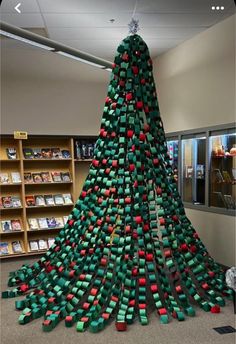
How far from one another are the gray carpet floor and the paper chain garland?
91 mm

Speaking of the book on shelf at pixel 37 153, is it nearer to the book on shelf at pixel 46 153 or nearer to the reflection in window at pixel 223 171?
the book on shelf at pixel 46 153

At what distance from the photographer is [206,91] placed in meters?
4.96

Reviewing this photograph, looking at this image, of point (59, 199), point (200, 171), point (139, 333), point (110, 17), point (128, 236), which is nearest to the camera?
point (139, 333)

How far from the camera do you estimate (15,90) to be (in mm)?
5699

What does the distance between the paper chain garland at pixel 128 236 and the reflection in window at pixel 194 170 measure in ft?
4.55

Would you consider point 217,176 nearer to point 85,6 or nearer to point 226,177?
point 226,177

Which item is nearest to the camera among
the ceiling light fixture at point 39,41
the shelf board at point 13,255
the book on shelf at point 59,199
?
the ceiling light fixture at point 39,41

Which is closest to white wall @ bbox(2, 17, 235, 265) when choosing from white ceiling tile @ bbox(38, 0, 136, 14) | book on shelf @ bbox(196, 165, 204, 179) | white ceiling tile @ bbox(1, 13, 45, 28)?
book on shelf @ bbox(196, 165, 204, 179)

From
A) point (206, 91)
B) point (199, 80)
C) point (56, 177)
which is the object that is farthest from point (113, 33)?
point (56, 177)

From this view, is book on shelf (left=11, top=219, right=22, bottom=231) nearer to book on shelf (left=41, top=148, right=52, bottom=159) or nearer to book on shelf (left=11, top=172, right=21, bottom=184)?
book on shelf (left=11, top=172, right=21, bottom=184)

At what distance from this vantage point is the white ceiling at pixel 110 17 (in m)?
4.09

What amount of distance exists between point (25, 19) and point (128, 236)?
10.5ft

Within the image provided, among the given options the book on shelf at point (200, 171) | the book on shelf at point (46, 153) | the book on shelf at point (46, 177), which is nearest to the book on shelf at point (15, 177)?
the book on shelf at point (46, 177)

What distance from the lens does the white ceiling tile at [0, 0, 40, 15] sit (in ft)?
13.1
